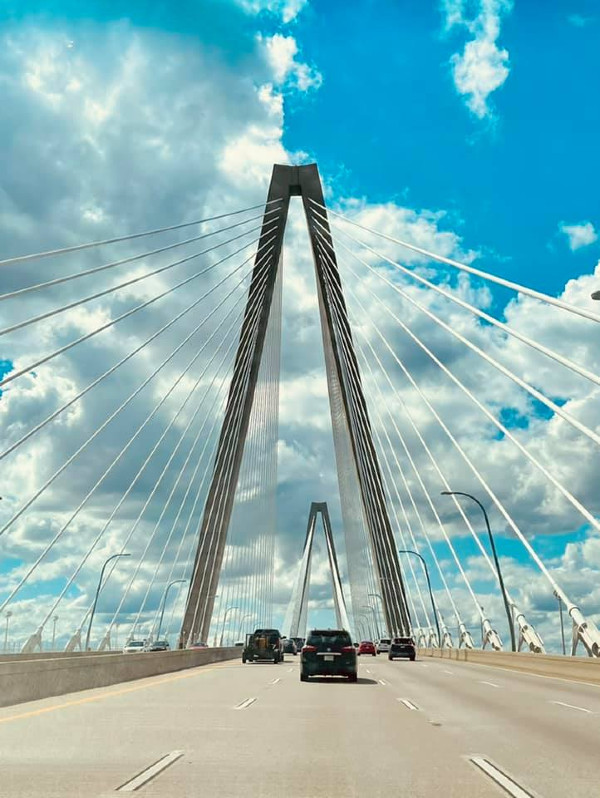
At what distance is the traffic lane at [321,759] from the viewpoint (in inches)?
290

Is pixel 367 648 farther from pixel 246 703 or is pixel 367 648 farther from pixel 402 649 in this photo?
pixel 246 703

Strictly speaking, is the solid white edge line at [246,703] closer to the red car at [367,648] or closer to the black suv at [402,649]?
the black suv at [402,649]

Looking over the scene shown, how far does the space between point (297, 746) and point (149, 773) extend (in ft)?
7.92

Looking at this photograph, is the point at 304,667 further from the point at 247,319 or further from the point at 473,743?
the point at 247,319

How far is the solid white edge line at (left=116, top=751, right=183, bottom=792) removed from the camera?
734cm

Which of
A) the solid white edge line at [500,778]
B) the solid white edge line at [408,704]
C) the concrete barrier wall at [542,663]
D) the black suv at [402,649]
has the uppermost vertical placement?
the black suv at [402,649]

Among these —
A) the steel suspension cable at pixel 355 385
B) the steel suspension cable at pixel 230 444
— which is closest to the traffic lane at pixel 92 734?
the steel suspension cable at pixel 355 385

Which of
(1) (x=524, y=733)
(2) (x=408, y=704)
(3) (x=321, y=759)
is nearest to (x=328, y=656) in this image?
(2) (x=408, y=704)

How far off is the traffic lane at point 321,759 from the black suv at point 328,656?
9.59 m

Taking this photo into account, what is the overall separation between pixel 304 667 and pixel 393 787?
17.5m

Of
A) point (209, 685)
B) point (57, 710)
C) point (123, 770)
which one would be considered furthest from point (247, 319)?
point (123, 770)

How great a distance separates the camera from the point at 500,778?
7961 mm

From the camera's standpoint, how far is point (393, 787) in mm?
7465

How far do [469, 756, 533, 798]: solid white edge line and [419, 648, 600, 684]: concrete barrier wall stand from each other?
57.3 feet
